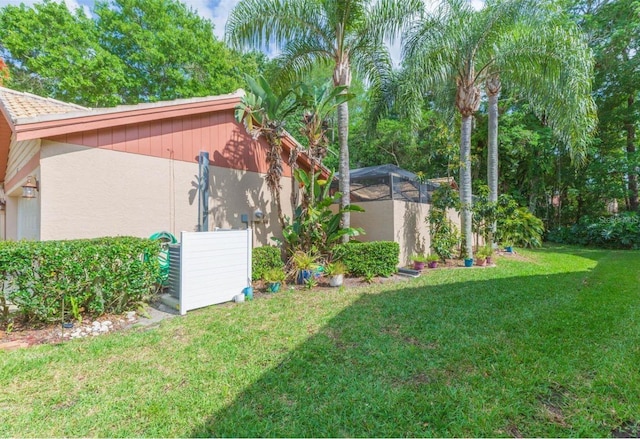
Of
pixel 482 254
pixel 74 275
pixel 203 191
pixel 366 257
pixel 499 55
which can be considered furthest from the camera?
pixel 482 254

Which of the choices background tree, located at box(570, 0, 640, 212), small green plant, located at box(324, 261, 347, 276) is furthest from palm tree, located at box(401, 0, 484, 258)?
background tree, located at box(570, 0, 640, 212)

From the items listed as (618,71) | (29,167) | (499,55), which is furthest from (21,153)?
(618,71)

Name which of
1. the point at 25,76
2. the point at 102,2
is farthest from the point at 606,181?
the point at 25,76

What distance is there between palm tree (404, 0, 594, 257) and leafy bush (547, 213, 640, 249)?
1017 cm

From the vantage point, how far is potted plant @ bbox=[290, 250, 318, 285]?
7.22 metres

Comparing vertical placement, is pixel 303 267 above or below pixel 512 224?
below

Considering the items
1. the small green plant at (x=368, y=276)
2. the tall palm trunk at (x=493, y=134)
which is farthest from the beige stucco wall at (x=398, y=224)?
the tall palm trunk at (x=493, y=134)

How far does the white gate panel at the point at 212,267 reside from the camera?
5230 mm

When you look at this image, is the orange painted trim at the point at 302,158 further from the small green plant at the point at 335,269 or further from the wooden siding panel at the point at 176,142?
the small green plant at the point at 335,269

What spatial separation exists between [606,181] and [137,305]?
2302 cm

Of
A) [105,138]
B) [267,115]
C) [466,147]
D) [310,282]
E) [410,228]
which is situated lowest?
[310,282]

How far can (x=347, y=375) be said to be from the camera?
123 inches

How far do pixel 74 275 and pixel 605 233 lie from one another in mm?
21614

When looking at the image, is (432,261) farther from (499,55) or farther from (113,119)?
(113,119)
